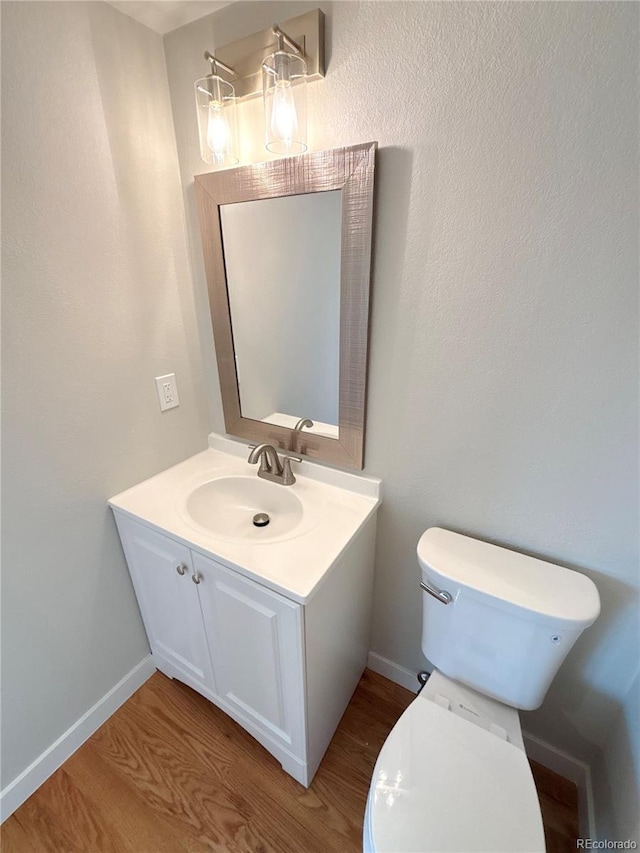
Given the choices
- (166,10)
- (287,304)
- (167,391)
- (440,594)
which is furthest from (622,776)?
(166,10)

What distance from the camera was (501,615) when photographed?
926 mm

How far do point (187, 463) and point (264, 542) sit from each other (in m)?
0.61

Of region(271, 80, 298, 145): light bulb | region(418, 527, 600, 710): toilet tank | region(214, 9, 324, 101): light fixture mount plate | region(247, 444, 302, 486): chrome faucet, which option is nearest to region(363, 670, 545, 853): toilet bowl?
region(418, 527, 600, 710): toilet tank

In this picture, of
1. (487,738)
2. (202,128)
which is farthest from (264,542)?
(202,128)

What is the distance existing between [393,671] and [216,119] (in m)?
2.02

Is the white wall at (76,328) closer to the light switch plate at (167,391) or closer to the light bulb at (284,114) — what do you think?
the light switch plate at (167,391)

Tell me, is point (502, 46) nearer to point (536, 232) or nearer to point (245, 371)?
point (536, 232)

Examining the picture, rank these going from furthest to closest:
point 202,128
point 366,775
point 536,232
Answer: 1. point 366,775
2. point 202,128
3. point 536,232

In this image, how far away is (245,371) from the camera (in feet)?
4.46

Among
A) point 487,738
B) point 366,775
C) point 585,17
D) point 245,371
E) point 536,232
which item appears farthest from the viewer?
point 245,371

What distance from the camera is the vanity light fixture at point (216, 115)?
0.97 metres

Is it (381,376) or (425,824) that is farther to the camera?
(381,376)

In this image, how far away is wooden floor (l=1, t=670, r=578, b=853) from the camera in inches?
42.3

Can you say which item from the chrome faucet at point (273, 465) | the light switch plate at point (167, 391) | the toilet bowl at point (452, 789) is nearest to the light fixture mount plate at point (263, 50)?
the light switch plate at point (167, 391)
